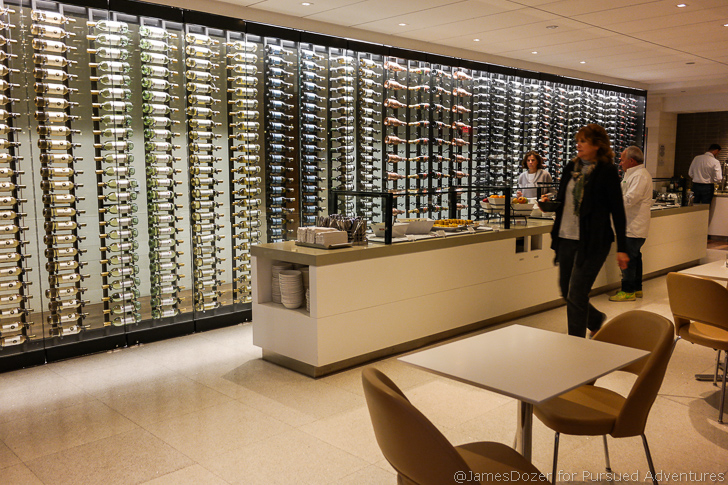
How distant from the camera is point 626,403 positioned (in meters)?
2.48

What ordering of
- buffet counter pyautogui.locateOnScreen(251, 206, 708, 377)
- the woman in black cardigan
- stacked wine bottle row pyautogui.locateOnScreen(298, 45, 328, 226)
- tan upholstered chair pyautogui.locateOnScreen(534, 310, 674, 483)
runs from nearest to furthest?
tan upholstered chair pyautogui.locateOnScreen(534, 310, 674, 483)
the woman in black cardigan
buffet counter pyautogui.locateOnScreen(251, 206, 708, 377)
stacked wine bottle row pyautogui.locateOnScreen(298, 45, 328, 226)

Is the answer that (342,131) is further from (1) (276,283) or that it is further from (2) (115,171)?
(1) (276,283)

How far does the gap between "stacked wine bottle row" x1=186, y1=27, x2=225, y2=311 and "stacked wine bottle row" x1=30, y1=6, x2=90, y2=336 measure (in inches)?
41.0

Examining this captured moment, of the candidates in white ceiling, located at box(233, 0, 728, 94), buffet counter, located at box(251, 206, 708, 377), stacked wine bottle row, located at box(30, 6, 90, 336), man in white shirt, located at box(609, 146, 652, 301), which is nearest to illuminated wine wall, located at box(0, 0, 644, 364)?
stacked wine bottle row, located at box(30, 6, 90, 336)

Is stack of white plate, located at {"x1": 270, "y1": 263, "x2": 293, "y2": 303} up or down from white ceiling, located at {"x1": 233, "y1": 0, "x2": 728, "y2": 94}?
down

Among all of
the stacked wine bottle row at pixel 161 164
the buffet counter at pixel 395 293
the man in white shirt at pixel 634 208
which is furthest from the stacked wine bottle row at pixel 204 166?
the man in white shirt at pixel 634 208

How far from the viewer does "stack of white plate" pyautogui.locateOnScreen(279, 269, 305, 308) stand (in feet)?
14.8

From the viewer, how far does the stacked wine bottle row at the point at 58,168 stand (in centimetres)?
484

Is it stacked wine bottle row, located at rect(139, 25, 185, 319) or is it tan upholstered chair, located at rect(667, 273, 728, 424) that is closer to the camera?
tan upholstered chair, located at rect(667, 273, 728, 424)

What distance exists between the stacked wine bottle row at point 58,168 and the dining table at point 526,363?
368 cm

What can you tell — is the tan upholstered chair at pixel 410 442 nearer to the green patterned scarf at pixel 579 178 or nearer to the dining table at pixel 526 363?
the dining table at pixel 526 363

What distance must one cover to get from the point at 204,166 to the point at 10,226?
5.74 ft

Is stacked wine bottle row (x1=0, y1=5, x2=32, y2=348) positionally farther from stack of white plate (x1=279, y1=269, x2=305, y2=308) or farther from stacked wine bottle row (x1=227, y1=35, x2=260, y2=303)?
stack of white plate (x1=279, y1=269, x2=305, y2=308)

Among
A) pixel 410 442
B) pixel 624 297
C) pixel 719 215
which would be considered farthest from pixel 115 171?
pixel 719 215
